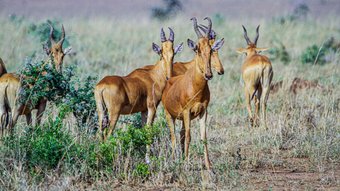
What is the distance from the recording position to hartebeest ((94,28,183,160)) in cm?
1055

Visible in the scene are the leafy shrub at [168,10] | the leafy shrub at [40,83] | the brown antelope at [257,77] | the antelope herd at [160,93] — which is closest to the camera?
the antelope herd at [160,93]

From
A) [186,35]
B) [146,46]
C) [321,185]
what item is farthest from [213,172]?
[186,35]

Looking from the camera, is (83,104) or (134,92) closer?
(134,92)

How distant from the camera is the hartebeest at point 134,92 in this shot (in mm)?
10555

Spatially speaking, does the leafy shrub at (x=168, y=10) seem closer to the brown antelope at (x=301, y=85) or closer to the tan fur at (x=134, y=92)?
the brown antelope at (x=301, y=85)

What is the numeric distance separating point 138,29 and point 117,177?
2026cm

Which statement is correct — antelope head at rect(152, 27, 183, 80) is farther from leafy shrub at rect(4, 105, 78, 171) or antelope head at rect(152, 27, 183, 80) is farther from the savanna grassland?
leafy shrub at rect(4, 105, 78, 171)

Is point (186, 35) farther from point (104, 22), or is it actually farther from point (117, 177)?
point (117, 177)

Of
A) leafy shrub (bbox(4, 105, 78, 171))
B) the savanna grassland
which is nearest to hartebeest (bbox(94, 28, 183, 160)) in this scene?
the savanna grassland

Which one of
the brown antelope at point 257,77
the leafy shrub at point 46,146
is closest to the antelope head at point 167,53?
the brown antelope at point 257,77

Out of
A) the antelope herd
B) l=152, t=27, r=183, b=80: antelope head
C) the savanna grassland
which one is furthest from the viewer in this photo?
l=152, t=27, r=183, b=80: antelope head

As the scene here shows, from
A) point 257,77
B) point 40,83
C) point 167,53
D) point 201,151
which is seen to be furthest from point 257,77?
point 40,83

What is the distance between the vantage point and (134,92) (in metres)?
10.9

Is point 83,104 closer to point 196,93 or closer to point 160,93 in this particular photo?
point 160,93
